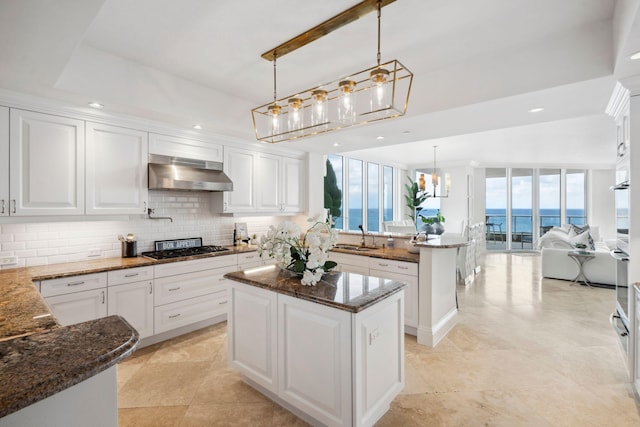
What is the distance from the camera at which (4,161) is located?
8.20ft

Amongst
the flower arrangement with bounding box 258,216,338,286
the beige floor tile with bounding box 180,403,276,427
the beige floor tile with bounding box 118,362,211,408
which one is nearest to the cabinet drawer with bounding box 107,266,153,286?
the beige floor tile with bounding box 118,362,211,408

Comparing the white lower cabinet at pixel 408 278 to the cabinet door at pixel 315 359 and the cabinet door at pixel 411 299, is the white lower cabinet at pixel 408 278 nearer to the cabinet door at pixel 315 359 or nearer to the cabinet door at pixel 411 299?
the cabinet door at pixel 411 299

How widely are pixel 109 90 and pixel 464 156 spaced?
7.89 meters

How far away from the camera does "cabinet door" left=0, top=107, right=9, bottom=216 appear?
2490mm

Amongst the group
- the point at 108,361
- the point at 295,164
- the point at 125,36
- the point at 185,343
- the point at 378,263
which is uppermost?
the point at 125,36

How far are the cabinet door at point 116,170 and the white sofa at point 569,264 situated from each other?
22.6ft

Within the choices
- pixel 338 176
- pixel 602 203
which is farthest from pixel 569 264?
pixel 602 203

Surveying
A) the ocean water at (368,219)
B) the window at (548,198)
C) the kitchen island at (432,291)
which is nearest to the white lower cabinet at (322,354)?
the kitchen island at (432,291)

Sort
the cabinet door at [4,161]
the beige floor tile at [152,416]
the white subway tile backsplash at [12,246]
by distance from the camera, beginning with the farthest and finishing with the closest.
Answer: the white subway tile backsplash at [12,246] < the cabinet door at [4,161] < the beige floor tile at [152,416]

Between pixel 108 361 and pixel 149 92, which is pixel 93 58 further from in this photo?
pixel 108 361

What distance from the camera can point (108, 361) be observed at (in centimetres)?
75

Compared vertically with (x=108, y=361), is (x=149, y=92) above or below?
above

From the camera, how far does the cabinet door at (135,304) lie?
2.93m

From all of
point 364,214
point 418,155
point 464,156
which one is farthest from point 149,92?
point 464,156
